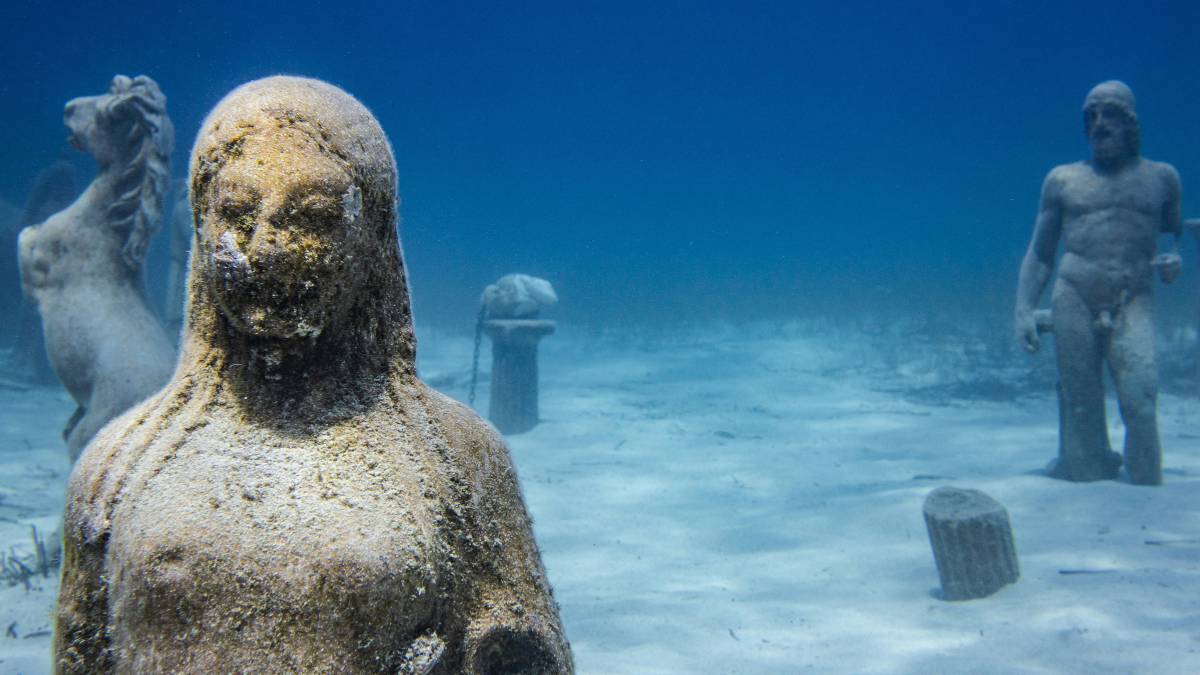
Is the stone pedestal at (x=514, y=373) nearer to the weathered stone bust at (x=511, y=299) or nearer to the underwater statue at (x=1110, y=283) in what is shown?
the weathered stone bust at (x=511, y=299)

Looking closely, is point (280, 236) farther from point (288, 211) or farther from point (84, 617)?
point (84, 617)

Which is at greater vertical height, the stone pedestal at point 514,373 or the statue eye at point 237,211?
the statue eye at point 237,211

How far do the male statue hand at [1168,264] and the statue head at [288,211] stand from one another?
27.1 ft

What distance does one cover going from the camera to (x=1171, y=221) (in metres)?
6.29

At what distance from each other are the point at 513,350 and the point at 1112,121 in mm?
8263

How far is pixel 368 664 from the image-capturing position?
0.91m

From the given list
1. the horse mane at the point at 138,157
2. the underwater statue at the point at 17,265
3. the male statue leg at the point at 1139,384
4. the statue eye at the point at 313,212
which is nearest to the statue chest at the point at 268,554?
the statue eye at the point at 313,212

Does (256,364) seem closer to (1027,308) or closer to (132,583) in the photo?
(132,583)

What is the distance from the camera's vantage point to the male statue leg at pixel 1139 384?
20.1 ft

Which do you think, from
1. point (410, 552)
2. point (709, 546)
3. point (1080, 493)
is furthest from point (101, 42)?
point (1080, 493)

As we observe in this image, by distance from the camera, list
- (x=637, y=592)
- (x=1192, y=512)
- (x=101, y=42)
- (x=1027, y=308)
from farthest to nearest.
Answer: (x=101, y=42), (x=1027, y=308), (x=1192, y=512), (x=637, y=592)

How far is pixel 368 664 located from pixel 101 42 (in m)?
26.2

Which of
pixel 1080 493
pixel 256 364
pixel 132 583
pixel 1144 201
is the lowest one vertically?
pixel 1080 493

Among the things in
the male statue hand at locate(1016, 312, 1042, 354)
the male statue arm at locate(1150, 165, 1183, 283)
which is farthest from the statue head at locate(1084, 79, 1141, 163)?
the male statue hand at locate(1016, 312, 1042, 354)
